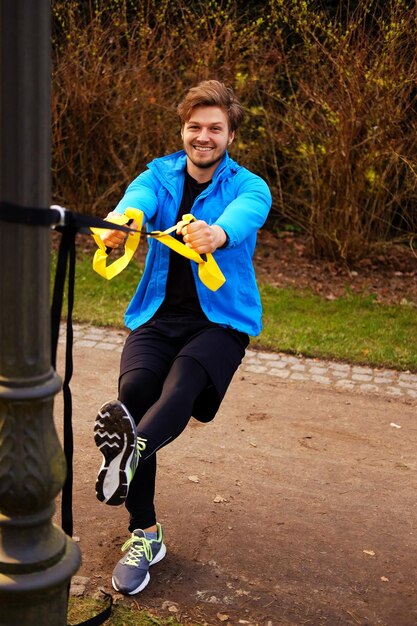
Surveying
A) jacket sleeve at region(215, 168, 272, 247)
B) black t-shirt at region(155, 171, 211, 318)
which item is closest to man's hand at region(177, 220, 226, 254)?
jacket sleeve at region(215, 168, 272, 247)

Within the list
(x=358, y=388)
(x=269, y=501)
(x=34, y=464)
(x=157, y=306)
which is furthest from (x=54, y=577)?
(x=358, y=388)

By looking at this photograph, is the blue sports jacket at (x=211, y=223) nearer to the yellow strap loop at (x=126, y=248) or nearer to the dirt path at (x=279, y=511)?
the yellow strap loop at (x=126, y=248)

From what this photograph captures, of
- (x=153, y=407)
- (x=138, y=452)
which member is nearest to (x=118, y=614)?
(x=138, y=452)

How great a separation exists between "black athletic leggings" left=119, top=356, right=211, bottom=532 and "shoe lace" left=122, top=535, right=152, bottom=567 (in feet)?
0.24

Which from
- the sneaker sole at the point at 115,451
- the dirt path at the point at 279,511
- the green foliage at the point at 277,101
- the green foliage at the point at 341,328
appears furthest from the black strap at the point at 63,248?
the green foliage at the point at 277,101

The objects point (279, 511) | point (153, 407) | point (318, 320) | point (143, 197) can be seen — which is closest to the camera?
point (153, 407)

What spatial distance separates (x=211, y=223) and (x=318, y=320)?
3984 millimetres

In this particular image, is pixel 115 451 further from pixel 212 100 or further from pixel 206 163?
pixel 212 100

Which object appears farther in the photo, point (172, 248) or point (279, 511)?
point (279, 511)

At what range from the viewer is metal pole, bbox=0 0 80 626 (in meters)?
2.08

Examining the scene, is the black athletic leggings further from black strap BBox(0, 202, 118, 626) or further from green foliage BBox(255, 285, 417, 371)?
green foliage BBox(255, 285, 417, 371)

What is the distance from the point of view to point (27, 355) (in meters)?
2.20

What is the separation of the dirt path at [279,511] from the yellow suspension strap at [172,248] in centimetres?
127

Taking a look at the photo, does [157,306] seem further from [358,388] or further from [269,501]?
[358,388]
